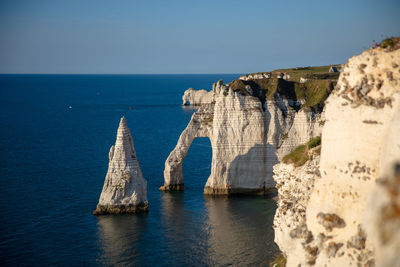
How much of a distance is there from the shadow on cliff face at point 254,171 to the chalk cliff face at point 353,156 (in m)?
33.8

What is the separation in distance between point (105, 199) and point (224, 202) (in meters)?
11.9

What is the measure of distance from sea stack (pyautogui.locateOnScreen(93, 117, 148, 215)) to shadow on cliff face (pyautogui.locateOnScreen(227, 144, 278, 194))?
436 inches

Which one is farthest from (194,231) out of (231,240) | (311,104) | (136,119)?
(136,119)

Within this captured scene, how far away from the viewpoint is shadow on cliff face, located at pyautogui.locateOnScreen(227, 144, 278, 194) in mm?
48656

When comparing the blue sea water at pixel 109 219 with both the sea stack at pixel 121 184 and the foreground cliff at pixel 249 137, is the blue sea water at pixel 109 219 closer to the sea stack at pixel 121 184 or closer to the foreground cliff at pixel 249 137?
the sea stack at pixel 121 184

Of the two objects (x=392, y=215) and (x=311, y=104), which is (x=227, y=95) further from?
(x=392, y=215)

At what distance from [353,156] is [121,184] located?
3013 cm

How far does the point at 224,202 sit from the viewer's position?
46.5 metres

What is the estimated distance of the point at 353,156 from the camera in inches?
527

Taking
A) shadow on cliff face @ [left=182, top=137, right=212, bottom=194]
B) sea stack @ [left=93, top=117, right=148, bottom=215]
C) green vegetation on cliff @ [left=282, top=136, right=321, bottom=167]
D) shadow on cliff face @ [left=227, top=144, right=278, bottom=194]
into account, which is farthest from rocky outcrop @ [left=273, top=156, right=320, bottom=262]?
shadow on cliff face @ [left=182, top=137, right=212, bottom=194]

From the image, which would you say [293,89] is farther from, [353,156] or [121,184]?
[353,156]

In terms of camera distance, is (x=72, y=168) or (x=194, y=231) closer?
(x=194, y=231)

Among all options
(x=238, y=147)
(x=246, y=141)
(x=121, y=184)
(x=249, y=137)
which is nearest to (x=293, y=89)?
(x=249, y=137)

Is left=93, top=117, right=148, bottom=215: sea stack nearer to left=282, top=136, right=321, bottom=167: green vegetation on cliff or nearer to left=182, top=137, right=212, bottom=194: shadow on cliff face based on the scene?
left=182, top=137, right=212, bottom=194: shadow on cliff face
